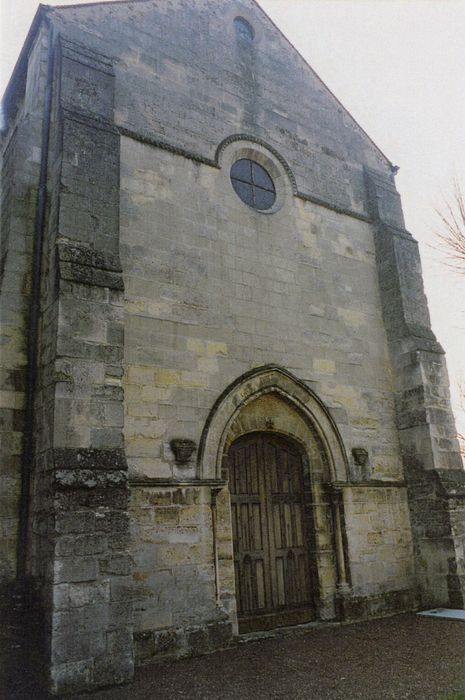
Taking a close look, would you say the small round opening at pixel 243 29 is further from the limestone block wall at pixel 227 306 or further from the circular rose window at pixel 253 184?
the limestone block wall at pixel 227 306

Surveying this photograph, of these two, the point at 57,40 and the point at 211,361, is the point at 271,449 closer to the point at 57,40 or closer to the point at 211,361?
the point at 211,361

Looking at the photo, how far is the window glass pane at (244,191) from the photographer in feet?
29.2

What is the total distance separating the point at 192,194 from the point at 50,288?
Result: 2.78 m

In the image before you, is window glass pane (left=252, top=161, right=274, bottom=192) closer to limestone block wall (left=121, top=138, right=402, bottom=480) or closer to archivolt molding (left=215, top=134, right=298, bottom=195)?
archivolt molding (left=215, top=134, right=298, bottom=195)

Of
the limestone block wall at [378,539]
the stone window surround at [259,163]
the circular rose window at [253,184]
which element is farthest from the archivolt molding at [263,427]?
the circular rose window at [253,184]

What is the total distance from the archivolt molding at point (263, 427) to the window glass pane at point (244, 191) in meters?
2.77

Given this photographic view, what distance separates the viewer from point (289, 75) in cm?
1029

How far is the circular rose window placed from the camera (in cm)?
897

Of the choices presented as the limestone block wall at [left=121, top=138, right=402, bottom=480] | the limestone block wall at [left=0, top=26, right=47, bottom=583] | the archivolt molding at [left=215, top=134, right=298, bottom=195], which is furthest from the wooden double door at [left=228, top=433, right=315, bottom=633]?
the archivolt molding at [left=215, top=134, right=298, bottom=195]

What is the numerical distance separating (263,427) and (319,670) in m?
3.20

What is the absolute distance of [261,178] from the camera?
9.30m

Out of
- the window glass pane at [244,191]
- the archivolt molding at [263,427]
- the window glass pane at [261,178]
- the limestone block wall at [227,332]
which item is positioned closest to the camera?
the limestone block wall at [227,332]

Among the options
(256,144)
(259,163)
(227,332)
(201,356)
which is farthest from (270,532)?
(256,144)

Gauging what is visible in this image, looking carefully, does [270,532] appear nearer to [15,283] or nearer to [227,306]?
[227,306]
